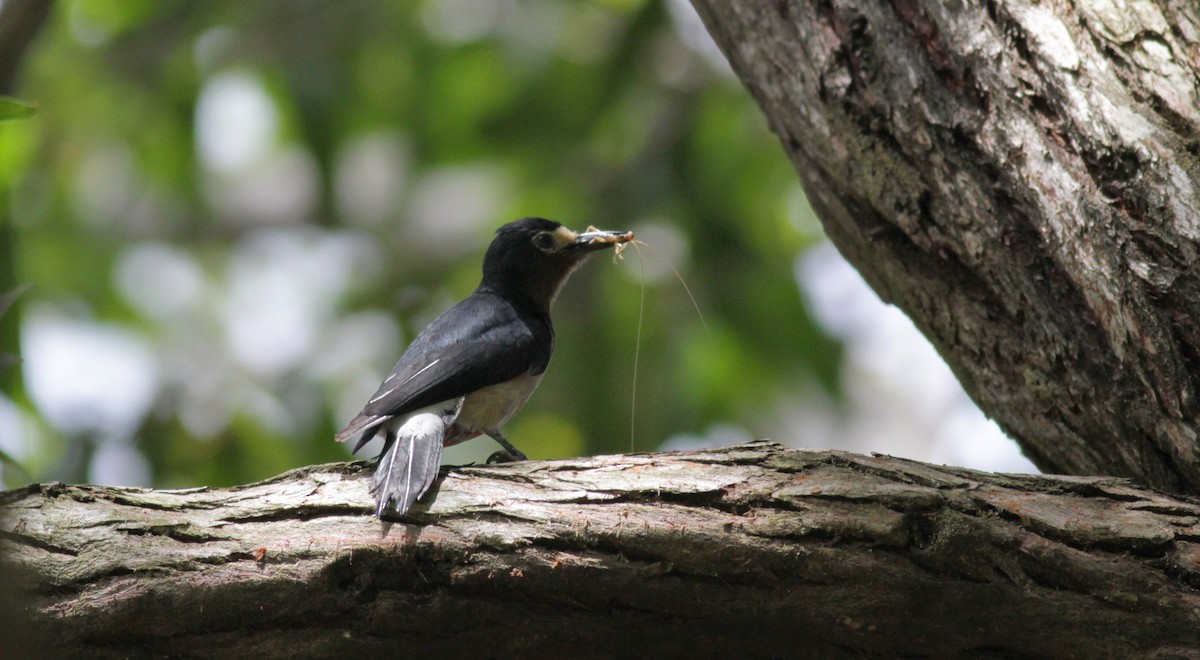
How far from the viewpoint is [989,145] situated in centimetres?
344

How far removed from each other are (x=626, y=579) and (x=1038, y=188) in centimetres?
173

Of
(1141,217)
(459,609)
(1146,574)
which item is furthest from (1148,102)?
(459,609)

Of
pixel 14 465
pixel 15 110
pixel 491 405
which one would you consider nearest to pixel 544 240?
pixel 491 405

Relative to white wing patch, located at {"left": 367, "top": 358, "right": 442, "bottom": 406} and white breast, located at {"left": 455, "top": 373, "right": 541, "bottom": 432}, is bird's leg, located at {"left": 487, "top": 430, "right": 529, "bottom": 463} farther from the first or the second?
white wing patch, located at {"left": 367, "top": 358, "right": 442, "bottom": 406}

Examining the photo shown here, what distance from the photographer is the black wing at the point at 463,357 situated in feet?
13.5

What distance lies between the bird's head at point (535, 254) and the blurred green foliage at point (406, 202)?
1.63 meters

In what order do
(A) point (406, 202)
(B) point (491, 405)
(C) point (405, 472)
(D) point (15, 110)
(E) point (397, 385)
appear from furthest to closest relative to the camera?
(A) point (406, 202) < (B) point (491, 405) < (E) point (397, 385) < (C) point (405, 472) < (D) point (15, 110)

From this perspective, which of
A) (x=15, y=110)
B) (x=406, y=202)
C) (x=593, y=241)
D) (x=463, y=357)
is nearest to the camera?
(x=15, y=110)

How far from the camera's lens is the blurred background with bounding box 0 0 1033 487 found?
768 centimetres

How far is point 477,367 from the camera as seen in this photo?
4504mm

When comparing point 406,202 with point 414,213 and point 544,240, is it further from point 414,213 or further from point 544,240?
point 544,240

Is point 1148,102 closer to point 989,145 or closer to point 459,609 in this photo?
point 989,145

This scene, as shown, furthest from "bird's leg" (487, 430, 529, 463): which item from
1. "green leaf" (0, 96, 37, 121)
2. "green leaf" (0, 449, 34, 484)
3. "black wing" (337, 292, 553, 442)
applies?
"green leaf" (0, 96, 37, 121)

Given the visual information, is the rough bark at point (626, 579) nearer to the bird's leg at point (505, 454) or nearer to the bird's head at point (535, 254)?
the bird's leg at point (505, 454)
